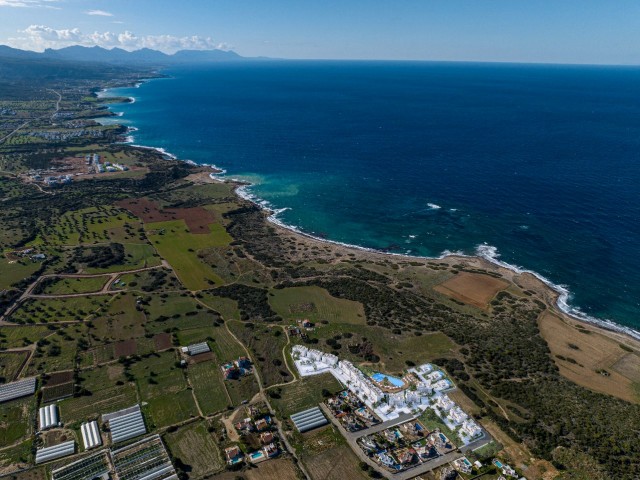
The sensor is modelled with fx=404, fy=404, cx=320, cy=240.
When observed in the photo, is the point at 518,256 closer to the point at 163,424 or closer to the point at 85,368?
the point at 163,424

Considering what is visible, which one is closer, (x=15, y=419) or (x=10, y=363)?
(x=15, y=419)

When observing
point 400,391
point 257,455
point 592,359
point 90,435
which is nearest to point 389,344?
point 400,391

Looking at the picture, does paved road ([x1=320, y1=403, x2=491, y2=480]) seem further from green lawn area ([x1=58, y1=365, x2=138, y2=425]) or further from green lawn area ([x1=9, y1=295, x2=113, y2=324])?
green lawn area ([x1=9, y1=295, x2=113, y2=324])

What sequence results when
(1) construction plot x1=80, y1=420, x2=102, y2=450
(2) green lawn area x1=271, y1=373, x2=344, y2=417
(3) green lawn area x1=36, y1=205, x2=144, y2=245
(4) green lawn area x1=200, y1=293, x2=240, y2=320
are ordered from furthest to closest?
1. (3) green lawn area x1=36, y1=205, x2=144, y2=245
2. (4) green lawn area x1=200, y1=293, x2=240, y2=320
3. (2) green lawn area x1=271, y1=373, x2=344, y2=417
4. (1) construction plot x1=80, y1=420, x2=102, y2=450

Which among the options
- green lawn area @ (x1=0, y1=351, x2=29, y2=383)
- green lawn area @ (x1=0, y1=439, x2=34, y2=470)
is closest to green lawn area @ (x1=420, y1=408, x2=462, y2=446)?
green lawn area @ (x1=0, y1=439, x2=34, y2=470)

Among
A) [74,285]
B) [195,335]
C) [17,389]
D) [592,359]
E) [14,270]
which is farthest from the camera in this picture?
[14,270]

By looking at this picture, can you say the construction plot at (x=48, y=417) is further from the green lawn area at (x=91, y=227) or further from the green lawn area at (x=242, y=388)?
the green lawn area at (x=91, y=227)

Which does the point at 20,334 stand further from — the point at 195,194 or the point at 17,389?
the point at 195,194
